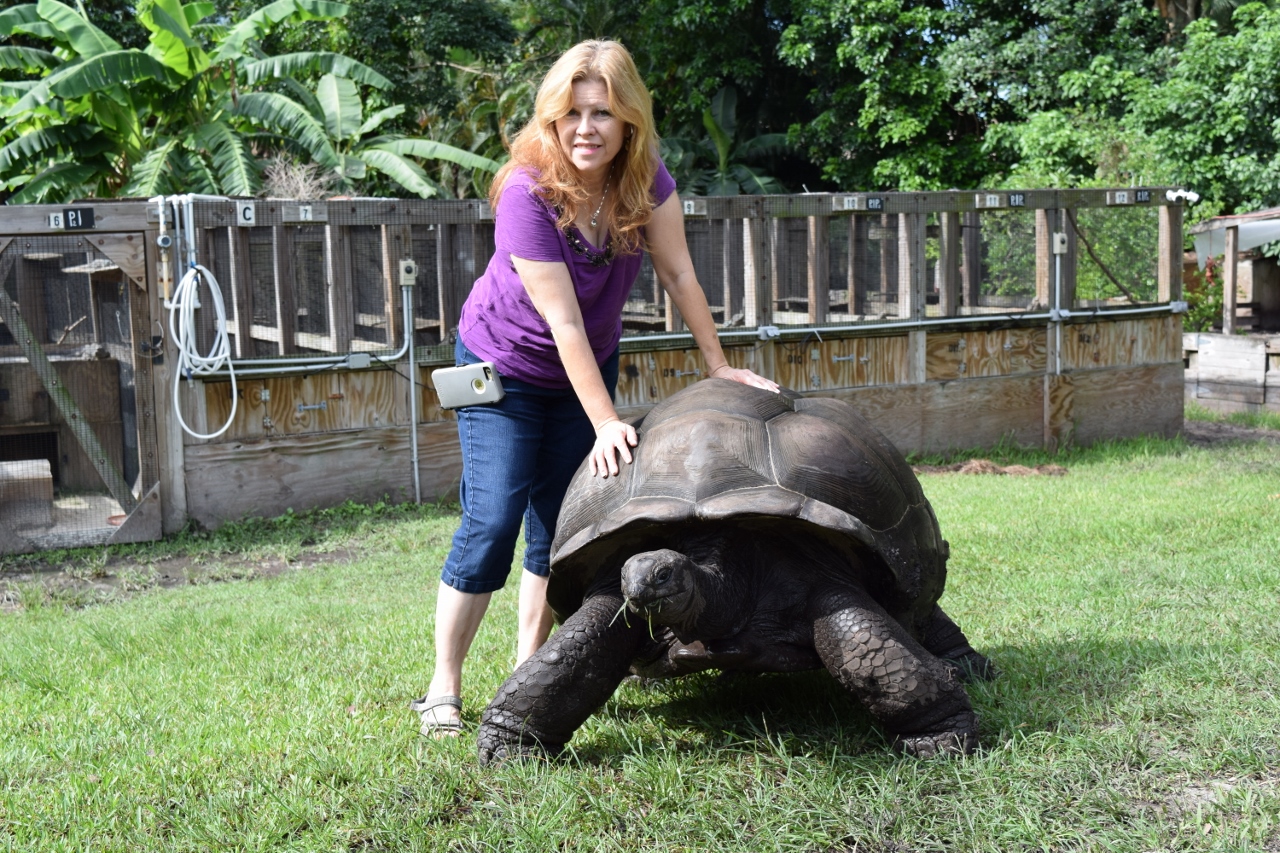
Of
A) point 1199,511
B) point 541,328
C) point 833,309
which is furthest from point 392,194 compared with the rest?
point 541,328

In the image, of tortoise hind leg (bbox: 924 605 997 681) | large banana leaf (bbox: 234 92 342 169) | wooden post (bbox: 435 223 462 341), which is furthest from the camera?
large banana leaf (bbox: 234 92 342 169)

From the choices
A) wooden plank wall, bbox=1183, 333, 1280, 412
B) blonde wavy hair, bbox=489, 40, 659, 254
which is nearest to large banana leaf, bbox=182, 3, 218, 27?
wooden plank wall, bbox=1183, 333, 1280, 412

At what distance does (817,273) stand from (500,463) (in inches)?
283

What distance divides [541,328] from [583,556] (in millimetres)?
A: 731

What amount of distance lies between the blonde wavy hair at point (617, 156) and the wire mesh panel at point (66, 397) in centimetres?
548

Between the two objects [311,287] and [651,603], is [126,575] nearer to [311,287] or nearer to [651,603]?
[311,287]

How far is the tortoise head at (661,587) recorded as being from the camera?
3.09 meters

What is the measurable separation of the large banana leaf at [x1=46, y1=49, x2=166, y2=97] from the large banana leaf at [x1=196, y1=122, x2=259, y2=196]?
1619 mm

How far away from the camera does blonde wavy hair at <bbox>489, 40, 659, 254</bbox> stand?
11.7 ft

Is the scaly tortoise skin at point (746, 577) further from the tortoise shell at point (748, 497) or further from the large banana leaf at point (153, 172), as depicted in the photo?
the large banana leaf at point (153, 172)

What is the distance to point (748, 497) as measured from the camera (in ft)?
11.1

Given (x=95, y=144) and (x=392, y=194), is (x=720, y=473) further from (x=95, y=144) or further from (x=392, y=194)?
(x=392, y=194)

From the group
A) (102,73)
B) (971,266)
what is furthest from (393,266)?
(102,73)

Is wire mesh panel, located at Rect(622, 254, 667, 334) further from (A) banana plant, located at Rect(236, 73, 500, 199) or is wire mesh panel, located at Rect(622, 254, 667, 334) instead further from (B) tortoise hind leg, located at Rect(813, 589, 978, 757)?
(A) banana plant, located at Rect(236, 73, 500, 199)
